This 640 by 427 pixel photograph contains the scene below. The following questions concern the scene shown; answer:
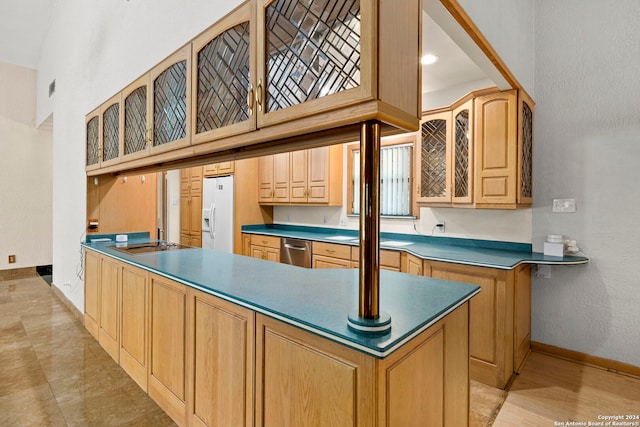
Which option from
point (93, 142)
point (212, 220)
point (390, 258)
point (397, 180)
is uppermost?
point (93, 142)

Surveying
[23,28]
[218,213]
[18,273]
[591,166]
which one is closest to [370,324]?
[591,166]

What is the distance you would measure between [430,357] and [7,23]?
720 cm

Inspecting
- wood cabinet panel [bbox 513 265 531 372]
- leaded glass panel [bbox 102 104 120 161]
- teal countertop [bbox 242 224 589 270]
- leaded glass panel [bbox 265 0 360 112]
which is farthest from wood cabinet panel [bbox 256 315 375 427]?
leaded glass panel [bbox 102 104 120 161]

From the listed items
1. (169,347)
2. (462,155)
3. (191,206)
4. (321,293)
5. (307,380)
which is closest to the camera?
(307,380)

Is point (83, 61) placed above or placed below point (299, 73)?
above

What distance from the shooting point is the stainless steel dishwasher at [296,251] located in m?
4.01

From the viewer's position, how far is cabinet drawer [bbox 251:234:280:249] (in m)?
4.38

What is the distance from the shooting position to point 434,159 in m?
3.17

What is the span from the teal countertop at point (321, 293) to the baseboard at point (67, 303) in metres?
2.04

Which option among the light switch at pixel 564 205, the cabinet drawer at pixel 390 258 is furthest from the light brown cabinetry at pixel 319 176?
the light switch at pixel 564 205

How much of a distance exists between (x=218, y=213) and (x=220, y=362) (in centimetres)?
358

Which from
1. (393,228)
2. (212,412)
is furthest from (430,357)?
(393,228)

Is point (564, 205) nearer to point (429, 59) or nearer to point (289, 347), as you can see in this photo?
point (429, 59)

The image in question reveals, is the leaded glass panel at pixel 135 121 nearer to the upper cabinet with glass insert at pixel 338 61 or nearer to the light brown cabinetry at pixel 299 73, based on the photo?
the light brown cabinetry at pixel 299 73
